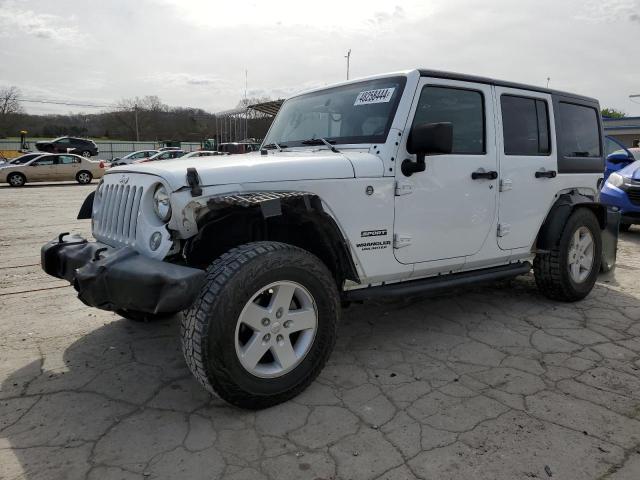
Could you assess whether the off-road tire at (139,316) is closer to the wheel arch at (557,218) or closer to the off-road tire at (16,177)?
the wheel arch at (557,218)

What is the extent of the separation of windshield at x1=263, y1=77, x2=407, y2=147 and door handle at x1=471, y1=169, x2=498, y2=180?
2.79 feet

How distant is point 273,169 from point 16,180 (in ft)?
69.7

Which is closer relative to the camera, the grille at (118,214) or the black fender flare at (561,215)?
the grille at (118,214)

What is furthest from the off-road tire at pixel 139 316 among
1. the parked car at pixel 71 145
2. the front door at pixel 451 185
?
the parked car at pixel 71 145

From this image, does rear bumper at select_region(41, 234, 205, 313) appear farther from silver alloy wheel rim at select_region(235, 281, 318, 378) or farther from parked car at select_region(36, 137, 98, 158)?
parked car at select_region(36, 137, 98, 158)

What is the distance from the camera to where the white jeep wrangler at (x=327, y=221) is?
2.46 meters

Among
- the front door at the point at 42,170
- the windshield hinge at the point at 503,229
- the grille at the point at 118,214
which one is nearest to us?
the grille at the point at 118,214

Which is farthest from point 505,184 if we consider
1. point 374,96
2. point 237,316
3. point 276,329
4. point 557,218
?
point 237,316

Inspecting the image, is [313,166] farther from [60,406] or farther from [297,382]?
[60,406]

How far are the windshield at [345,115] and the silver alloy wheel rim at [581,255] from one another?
2421 millimetres

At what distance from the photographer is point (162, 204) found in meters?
2.63

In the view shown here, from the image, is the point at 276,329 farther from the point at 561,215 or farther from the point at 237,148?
the point at 561,215

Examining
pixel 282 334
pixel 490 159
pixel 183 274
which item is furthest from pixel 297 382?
pixel 490 159

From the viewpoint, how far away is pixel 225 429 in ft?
8.21
